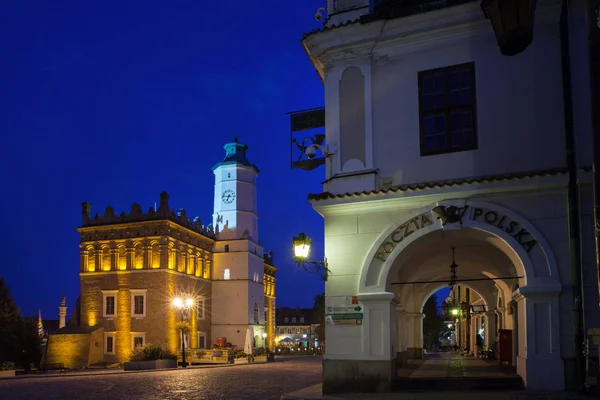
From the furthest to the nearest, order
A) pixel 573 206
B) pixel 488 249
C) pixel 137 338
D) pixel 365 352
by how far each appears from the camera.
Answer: pixel 137 338, pixel 488 249, pixel 365 352, pixel 573 206

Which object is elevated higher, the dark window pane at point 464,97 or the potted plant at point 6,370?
the dark window pane at point 464,97

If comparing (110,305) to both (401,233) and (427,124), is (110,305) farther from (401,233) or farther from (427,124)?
(427,124)

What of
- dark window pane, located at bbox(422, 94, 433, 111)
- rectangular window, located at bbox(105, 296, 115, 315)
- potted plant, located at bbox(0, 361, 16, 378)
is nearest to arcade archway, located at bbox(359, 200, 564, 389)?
dark window pane, located at bbox(422, 94, 433, 111)

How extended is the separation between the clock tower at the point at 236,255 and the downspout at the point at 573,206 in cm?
5230

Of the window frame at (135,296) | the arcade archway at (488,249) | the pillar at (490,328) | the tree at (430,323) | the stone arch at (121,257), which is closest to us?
the arcade archway at (488,249)

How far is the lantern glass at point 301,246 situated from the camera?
15.1 metres

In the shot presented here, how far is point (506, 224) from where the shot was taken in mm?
13141

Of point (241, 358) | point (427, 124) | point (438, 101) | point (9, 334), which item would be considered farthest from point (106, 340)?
point (438, 101)

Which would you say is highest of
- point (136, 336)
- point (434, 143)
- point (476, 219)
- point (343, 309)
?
point (434, 143)

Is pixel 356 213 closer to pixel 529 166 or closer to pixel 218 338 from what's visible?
pixel 529 166

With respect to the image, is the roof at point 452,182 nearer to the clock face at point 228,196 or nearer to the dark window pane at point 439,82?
the dark window pane at point 439,82

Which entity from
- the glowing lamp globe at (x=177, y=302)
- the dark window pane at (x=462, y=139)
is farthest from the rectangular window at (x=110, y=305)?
the dark window pane at (x=462, y=139)

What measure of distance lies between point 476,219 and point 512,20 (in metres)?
5.19

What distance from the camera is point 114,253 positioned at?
5628 cm
